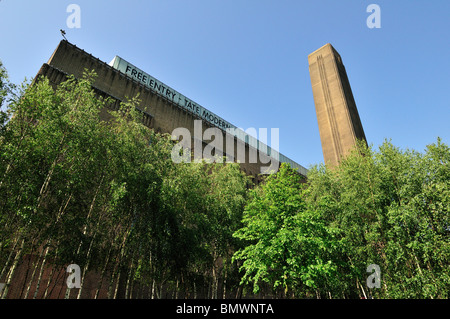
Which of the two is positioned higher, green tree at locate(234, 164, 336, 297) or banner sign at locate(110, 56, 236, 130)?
banner sign at locate(110, 56, 236, 130)

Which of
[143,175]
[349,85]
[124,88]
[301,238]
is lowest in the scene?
[301,238]

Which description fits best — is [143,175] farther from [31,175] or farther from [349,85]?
[349,85]

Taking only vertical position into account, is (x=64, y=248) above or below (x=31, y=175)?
below

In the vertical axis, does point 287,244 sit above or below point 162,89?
below

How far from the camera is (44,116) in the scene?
10875mm

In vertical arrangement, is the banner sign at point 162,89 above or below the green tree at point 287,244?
above

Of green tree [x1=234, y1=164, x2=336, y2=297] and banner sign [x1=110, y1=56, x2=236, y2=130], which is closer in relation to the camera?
green tree [x1=234, y1=164, x2=336, y2=297]

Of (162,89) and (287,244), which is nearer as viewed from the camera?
(287,244)

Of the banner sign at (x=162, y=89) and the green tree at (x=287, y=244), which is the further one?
the banner sign at (x=162, y=89)

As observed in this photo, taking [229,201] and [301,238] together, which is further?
[229,201]
